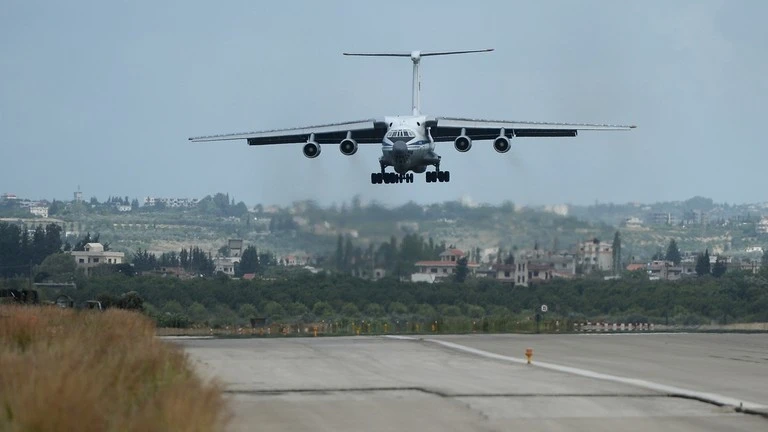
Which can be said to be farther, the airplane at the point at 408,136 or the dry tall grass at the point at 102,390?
the airplane at the point at 408,136

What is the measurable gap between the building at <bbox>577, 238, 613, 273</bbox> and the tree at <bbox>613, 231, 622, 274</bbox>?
0.74ft

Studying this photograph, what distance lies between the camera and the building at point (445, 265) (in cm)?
5855

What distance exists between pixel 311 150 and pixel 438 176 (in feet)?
18.3

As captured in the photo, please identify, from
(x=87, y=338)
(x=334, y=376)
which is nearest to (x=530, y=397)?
(x=334, y=376)

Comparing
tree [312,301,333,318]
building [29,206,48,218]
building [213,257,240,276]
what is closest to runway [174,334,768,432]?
tree [312,301,333,318]

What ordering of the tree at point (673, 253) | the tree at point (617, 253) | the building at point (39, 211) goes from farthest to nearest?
the building at point (39, 211)
the tree at point (673, 253)
the tree at point (617, 253)

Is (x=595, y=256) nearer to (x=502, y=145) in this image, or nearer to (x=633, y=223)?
(x=633, y=223)

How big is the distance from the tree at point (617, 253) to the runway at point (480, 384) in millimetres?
22154

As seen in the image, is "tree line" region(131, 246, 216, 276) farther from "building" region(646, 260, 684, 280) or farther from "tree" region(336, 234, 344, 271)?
"tree" region(336, 234, 344, 271)

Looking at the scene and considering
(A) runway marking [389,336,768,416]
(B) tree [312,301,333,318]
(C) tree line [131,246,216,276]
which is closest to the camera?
(A) runway marking [389,336,768,416]

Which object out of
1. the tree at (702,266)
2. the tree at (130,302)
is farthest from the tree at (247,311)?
the tree at (702,266)

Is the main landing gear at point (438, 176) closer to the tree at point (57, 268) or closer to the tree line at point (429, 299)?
the tree line at point (429, 299)

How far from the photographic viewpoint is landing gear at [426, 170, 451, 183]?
55938 mm

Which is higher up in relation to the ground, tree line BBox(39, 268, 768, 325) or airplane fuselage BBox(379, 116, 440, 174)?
airplane fuselage BBox(379, 116, 440, 174)
